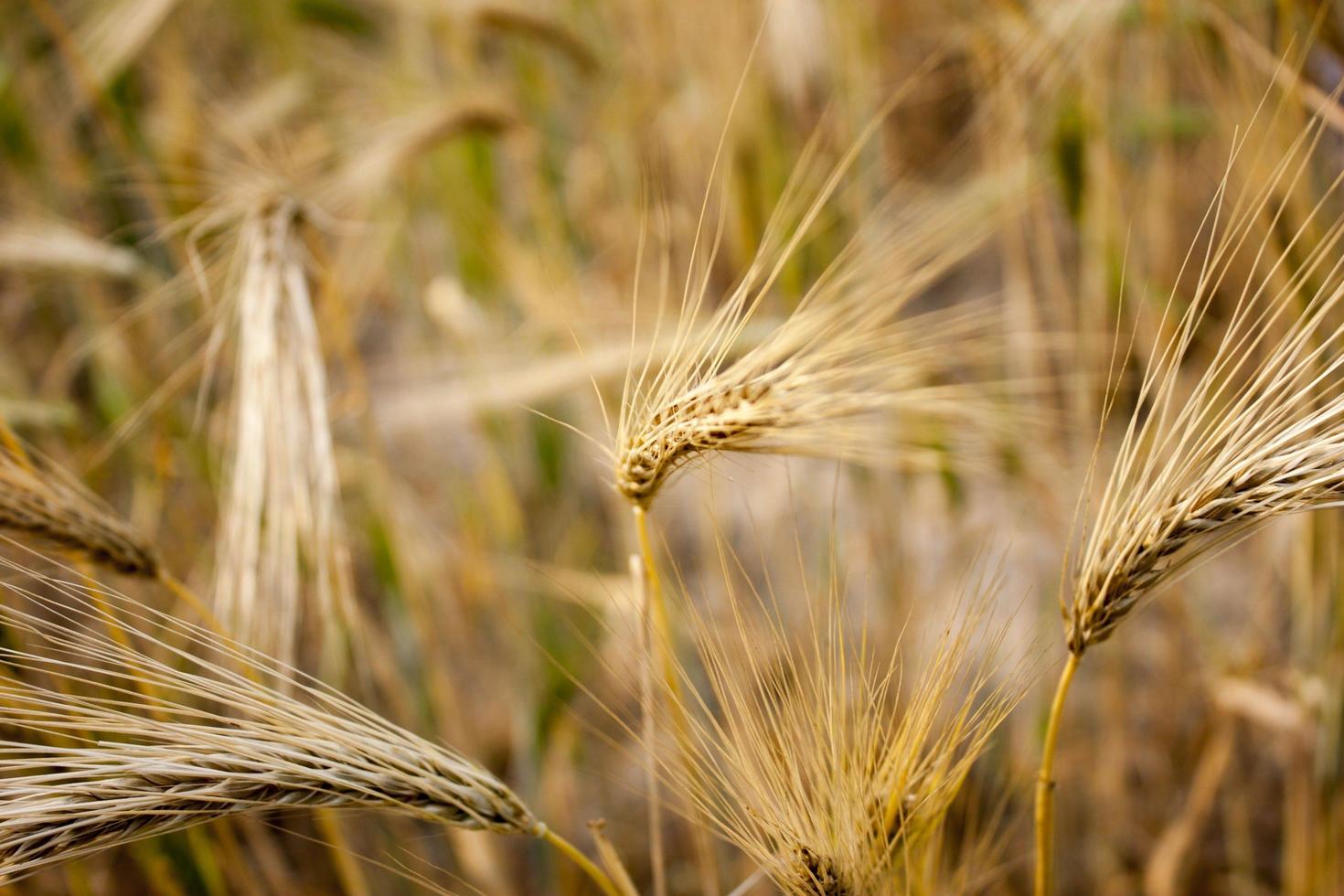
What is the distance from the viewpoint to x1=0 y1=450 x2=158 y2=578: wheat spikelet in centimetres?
59

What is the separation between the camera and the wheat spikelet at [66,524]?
1.92 feet

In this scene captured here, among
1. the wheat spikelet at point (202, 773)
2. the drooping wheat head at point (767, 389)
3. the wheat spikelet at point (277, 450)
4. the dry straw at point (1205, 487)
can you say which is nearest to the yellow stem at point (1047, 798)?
the dry straw at point (1205, 487)

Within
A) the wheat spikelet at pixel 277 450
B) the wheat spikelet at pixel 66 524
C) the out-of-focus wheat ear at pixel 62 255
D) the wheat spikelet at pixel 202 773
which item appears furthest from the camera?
the out-of-focus wheat ear at pixel 62 255

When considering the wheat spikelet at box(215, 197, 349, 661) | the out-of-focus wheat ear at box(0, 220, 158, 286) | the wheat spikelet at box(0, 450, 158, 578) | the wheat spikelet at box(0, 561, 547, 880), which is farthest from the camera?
the out-of-focus wheat ear at box(0, 220, 158, 286)

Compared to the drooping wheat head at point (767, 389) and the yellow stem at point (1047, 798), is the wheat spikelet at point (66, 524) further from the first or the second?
the yellow stem at point (1047, 798)

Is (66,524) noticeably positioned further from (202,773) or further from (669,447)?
(669,447)

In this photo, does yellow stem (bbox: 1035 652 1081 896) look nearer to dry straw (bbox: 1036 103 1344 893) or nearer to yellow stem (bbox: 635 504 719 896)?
dry straw (bbox: 1036 103 1344 893)

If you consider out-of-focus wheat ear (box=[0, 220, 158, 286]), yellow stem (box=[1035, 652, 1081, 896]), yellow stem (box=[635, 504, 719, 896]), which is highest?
out-of-focus wheat ear (box=[0, 220, 158, 286])

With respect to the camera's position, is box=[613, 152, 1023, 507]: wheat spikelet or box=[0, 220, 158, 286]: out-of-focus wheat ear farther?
box=[0, 220, 158, 286]: out-of-focus wheat ear

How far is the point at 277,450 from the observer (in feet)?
2.26

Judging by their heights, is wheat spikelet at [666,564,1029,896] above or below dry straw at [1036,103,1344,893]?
below

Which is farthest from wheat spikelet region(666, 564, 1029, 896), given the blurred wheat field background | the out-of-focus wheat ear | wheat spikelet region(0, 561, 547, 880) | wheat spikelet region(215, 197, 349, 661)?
the out-of-focus wheat ear

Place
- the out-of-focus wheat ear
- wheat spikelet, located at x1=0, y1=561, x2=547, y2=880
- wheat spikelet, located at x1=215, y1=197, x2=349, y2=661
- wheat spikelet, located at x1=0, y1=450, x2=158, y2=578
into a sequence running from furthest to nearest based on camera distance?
1. the out-of-focus wheat ear
2. wheat spikelet, located at x1=215, y1=197, x2=349, y2=661
3. wheat spikelet, located at x1=0, y1=450, x2=158, y2=578
4. wheat spikelet, located at x1=0, y1=561, x2=547, y2=880

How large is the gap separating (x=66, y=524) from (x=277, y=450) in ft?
0.48
